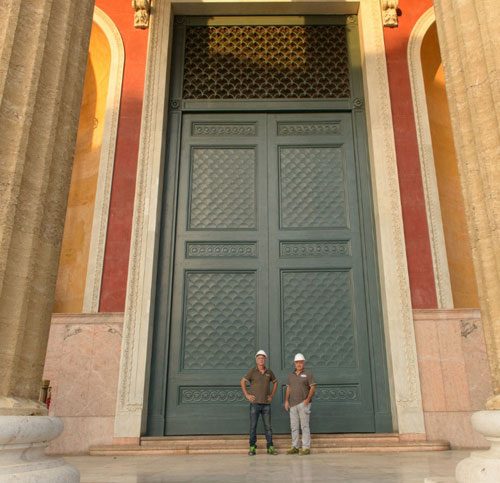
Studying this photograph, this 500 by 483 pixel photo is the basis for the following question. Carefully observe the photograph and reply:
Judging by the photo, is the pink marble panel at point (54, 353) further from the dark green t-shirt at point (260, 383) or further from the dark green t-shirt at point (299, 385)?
the dark green t-shirt at point (299, 385)

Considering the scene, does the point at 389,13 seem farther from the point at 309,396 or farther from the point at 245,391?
the point at 245,391

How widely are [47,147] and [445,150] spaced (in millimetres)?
6031

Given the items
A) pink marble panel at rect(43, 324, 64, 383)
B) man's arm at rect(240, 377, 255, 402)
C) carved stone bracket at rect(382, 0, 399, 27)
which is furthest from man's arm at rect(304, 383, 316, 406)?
carved stone bracket at rect(382, 0, 399, 27)

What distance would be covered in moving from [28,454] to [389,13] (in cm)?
691

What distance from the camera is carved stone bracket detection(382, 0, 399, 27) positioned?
277 inches

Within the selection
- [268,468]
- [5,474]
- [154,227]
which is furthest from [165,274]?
[5,474]

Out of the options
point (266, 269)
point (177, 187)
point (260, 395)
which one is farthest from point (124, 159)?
point (260, 395)

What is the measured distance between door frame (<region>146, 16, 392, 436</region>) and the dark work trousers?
1181 mm

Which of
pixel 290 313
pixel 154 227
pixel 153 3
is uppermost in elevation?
pixel 153 3

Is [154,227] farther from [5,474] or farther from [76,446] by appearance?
[5,474]

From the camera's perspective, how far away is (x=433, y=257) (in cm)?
611

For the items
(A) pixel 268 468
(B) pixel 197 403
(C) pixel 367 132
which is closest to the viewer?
(A) pixel 268 468

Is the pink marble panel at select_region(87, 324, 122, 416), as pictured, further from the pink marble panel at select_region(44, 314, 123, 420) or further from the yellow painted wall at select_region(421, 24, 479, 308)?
the yellow painted wall at select_region(421, 24, 479, 308)

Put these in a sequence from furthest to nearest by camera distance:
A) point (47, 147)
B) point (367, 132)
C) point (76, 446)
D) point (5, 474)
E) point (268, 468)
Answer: point (367, 132) → point (76, 446) → point (268, 468) → point (47, 147) → point (5, 474)
